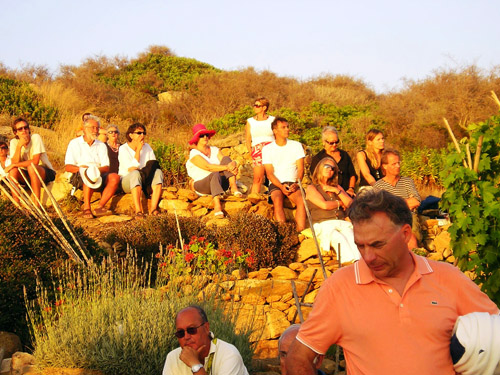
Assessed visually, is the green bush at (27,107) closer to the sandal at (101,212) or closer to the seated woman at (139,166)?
the seated woman at (139,166)

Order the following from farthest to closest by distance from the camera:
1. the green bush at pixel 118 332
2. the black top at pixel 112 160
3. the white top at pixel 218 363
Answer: the black top at pixel 112 160 → the green bush at pixel 118 332 → the white top at pixel 218 363

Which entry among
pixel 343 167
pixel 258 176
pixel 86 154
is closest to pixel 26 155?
pixel 86 154

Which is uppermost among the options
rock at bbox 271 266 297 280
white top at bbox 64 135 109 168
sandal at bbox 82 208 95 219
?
white top at bbox 64 135 109 168

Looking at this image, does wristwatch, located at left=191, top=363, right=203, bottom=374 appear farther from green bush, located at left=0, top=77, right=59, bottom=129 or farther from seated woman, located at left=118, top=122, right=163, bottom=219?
green bush, located at left=0, top=77, right=59, bottom=129

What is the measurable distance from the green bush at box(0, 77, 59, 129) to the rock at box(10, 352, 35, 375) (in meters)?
13.3

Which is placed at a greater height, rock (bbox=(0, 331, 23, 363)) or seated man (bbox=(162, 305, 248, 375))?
seated man (bbox=(162, 305, 248, 375))

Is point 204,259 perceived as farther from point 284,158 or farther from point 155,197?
point 155,197

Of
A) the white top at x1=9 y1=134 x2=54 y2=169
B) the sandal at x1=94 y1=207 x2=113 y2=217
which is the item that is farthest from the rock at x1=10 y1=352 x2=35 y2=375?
the white top at x1=9 y1=134 x2=54 y2=169

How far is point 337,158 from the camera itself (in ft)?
34.7

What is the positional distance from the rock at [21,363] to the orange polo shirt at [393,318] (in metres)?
3.66

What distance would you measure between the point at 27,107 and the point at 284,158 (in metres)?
10.7

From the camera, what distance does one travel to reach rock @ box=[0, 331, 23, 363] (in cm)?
653

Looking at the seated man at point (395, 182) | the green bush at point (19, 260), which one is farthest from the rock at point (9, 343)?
the seated man at point (395, 182)

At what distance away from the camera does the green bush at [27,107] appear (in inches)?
730
